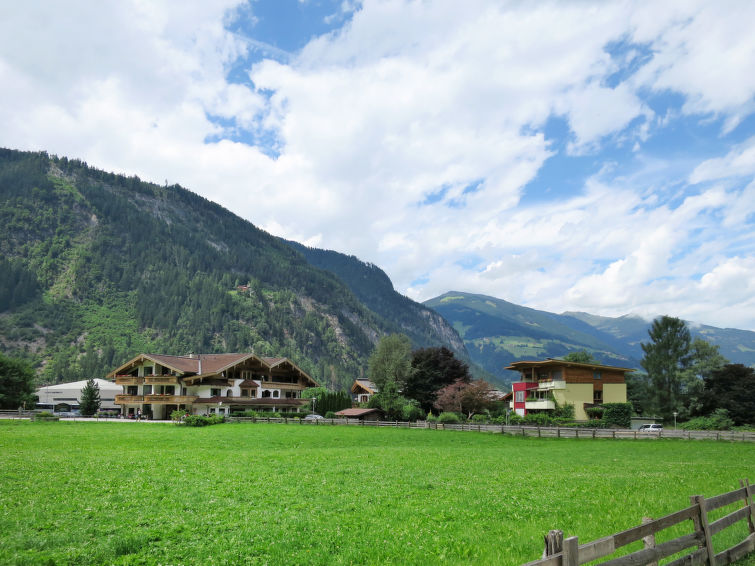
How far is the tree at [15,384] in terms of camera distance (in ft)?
264

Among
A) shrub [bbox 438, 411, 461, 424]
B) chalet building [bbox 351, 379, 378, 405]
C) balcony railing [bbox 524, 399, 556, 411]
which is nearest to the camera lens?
shrub [bbox 438, 411, 461, 424]

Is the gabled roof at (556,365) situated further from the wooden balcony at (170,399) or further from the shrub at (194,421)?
the wooden balcony at (170,399)

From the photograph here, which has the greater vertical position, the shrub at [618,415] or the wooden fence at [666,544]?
the wooden fence at [666,544]

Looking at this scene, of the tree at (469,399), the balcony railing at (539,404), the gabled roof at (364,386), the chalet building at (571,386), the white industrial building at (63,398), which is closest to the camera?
the tree at (469,399)

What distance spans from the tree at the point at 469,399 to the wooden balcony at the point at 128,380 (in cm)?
5141

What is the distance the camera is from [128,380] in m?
83.9

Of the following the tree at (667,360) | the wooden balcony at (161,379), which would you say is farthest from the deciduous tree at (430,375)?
the wooden balcony at (161,379)

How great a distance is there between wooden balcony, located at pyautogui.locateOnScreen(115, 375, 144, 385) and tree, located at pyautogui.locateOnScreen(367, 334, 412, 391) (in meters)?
40.0

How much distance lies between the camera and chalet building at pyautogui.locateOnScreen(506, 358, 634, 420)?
252ft

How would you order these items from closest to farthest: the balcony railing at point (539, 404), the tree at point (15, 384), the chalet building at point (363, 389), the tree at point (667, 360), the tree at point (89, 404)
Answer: the balcony railing at point (539, 404) < the tree at point (667, 360) < the tree at point (15, 384) < the tree at point (89, 404) < the chalet building at point (363, 389)

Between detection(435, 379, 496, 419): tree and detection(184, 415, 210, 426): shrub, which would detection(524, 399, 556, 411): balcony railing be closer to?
detection(435, 379, 496, 419): tree

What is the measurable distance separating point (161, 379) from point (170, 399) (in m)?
4.65

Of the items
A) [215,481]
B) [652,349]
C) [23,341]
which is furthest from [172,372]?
[23,341]

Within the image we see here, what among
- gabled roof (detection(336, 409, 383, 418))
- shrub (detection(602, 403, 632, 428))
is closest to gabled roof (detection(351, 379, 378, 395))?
gabled roof (detection(336, 409, 383, 418))
